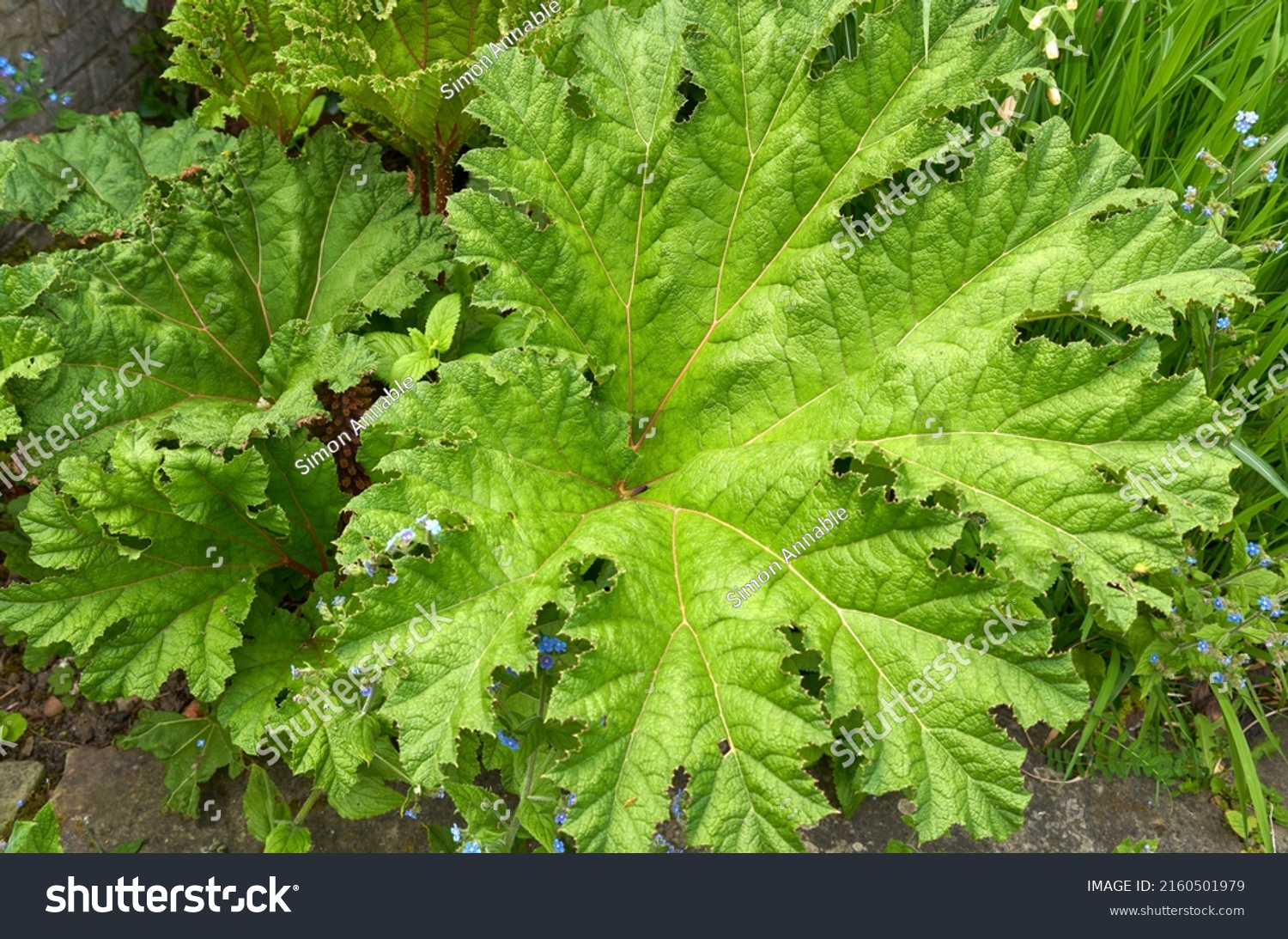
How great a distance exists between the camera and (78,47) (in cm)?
373

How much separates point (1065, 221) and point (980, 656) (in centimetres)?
114

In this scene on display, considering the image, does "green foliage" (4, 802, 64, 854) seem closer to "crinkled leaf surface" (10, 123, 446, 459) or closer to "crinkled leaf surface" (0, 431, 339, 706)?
"crinkled leaf surface" (0, 431, 339, 706)

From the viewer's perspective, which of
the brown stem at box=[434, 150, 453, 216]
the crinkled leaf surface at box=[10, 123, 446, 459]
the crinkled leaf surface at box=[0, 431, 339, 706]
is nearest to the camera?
the crinkled leaf surface at box=[0, 431, 339, 706]

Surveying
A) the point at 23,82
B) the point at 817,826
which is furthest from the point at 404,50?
the point at 817,826

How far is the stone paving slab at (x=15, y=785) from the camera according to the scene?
2871 millimetres

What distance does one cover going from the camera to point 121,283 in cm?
287

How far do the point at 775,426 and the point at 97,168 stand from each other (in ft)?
7.85

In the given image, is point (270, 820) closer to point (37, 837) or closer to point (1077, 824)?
point (37, 837)

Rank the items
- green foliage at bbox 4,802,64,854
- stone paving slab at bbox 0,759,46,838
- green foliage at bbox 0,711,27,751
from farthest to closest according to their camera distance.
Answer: green foliage at bbox 0,711,27,751 < stone paving slab at bbox 0,759,46,838 < green foliage at bbox 4,802,64,854

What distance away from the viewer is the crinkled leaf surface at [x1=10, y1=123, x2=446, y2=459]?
2.71 metres

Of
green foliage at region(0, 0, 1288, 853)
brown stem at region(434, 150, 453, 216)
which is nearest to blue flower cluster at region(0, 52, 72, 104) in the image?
green foliage at region(0, 0, 1288, 853)

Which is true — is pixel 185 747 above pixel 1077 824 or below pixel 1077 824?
above

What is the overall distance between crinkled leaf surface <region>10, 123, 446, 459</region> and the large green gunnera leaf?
0.47 metres
